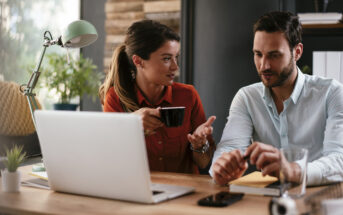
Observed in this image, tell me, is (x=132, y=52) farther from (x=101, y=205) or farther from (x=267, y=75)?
(x=101, y=205)

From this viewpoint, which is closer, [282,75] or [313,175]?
[313,175]

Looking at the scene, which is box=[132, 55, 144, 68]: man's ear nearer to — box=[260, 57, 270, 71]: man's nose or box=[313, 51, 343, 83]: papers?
box=[260, 57, 270, 71]: man's nose

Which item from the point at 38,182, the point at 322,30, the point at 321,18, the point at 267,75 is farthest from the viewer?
the point at 322,30

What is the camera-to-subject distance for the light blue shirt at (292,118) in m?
2.07

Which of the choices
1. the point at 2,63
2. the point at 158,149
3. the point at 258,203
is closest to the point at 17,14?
the point at 2,63

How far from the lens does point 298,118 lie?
2.12m

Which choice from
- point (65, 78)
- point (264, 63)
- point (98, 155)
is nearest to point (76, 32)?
point (98, 155)

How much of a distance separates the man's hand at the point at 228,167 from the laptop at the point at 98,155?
15 centimetres

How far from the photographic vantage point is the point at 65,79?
382 centimetres

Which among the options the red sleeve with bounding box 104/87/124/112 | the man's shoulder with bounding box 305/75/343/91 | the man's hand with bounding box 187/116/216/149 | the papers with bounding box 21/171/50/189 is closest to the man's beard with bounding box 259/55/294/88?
the man's shoulder with bounding box 305/75/343/91

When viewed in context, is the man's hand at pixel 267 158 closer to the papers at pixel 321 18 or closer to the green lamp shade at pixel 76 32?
the green lamp shade at pixel 76 32

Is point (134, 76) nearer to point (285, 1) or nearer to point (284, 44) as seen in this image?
point (284, 44)

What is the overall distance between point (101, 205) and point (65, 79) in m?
2.56

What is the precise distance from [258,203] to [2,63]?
2729 mm
